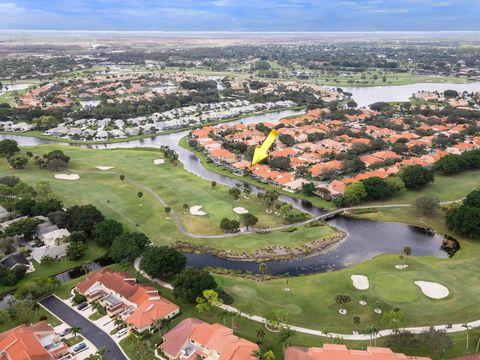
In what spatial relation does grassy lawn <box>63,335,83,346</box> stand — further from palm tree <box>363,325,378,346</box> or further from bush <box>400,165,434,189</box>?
bush <box>400,165,434,189</box>

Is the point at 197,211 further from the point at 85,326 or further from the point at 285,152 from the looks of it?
the point at 285,152

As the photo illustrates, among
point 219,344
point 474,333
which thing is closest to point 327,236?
point 474,333

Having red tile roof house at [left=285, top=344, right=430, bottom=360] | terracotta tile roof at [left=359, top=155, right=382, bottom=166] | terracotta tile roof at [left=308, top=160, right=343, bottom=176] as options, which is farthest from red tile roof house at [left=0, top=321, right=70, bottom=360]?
terracotta tile roof at [left=359, top=155, right=382, bottom=166]

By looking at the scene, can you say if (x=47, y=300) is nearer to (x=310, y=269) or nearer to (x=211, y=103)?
(x=310, y=269)

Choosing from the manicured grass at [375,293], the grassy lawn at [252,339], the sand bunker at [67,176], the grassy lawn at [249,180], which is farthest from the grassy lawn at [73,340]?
the sand bunker at [67,176]

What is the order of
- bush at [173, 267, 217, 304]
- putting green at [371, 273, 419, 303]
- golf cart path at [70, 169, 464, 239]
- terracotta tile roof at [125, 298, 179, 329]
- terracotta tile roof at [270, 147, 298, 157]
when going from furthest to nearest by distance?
terracotta tile roof at [270, 147, 298, 157] < golf cart path at [70, 169, 464, 239] < putting green at [371, 273, 419, 303] < bush at [173, 267, 217, 304] < terracotta tile roof at [125, 298, 179, 329]

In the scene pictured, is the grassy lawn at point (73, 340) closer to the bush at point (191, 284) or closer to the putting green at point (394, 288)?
the bush at point (191, 284)
